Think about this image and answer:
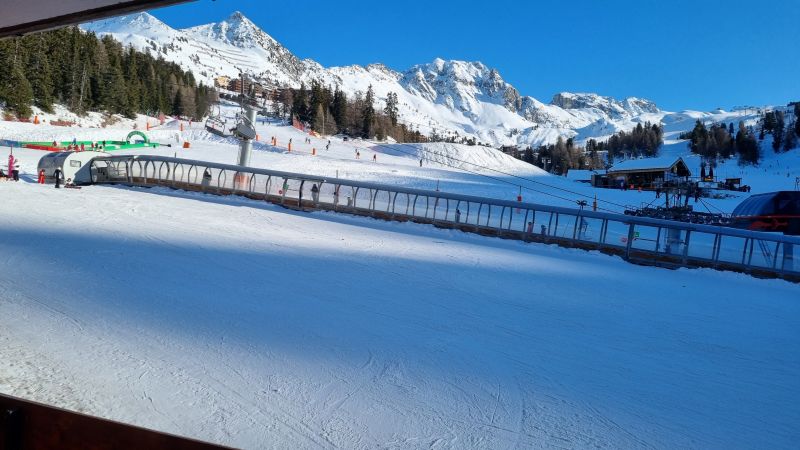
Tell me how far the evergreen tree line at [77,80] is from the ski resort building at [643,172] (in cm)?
6970

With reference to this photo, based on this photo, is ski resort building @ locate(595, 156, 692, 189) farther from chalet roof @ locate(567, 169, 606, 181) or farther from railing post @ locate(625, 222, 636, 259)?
railing post @ locate(625, 222, 636, 259)

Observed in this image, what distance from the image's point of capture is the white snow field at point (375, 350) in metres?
3.08

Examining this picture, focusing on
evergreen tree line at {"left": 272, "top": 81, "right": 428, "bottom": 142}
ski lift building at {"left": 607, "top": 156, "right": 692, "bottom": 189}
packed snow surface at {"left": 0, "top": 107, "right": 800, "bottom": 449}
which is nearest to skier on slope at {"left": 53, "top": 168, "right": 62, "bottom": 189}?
packed snow surface at {"left": 0, "top": 107, "right": 800, "bottom": 449}

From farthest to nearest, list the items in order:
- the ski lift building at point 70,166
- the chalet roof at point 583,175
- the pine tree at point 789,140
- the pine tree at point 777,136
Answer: the pine tree at point 777,136 < the pine tree at point 789,140 < the chalet roof at point 583,175 < the ski lift building at point 70,166

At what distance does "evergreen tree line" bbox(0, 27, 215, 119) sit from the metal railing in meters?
40.4

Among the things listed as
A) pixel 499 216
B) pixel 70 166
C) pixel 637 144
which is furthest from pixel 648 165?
pixel 637 144

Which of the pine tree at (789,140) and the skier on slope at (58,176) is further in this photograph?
the pine tree at (789,140)

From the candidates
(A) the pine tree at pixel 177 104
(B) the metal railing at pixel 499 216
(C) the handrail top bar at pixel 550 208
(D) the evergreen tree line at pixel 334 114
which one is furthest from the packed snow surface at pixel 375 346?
(A) the pine tree at pixel 177 104

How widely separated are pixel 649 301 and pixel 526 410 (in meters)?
5.47

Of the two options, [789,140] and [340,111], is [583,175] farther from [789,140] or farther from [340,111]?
[789,140]

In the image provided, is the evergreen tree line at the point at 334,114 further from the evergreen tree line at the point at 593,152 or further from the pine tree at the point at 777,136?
the pine tree at the point at 777,136

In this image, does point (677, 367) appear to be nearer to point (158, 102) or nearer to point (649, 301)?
point (649, 301)

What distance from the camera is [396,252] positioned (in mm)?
10086

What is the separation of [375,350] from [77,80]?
77.7m
